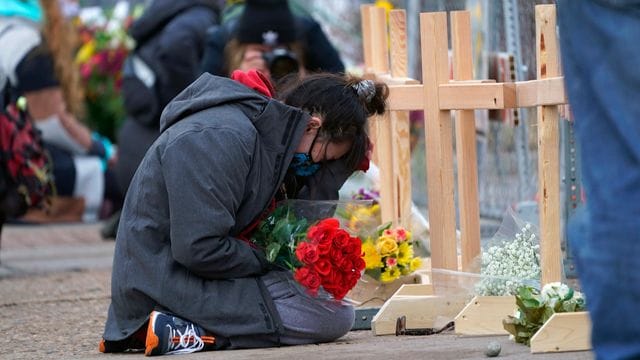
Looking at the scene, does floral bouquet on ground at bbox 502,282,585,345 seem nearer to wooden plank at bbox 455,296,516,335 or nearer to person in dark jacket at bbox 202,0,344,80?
wooden plank at bbox 455,296,516,335

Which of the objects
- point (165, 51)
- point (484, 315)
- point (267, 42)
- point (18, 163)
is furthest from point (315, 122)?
point (165, 51)

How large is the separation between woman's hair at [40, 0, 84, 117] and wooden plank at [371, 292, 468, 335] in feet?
26.0

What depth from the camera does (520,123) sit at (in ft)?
23.9

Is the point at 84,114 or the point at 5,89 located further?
the point at 84,114

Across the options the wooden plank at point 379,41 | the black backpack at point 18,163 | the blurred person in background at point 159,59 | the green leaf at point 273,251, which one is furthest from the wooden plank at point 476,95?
the blurred person in background at point 159,59

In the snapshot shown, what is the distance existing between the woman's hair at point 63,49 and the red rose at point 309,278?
27.1ft

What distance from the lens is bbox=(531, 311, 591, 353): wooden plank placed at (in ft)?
14.7

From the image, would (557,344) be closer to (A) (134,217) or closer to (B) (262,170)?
(B) (262,170)

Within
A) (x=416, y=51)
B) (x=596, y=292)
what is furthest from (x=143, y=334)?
(x=416, y=51)

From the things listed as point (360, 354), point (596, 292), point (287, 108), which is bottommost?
point (360, 354)

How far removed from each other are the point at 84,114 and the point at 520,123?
747cm

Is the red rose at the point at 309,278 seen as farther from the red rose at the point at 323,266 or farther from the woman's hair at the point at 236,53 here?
the woman's hair at the point at 236,53

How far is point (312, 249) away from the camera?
4.67m

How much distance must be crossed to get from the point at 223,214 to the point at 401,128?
5.02ft
